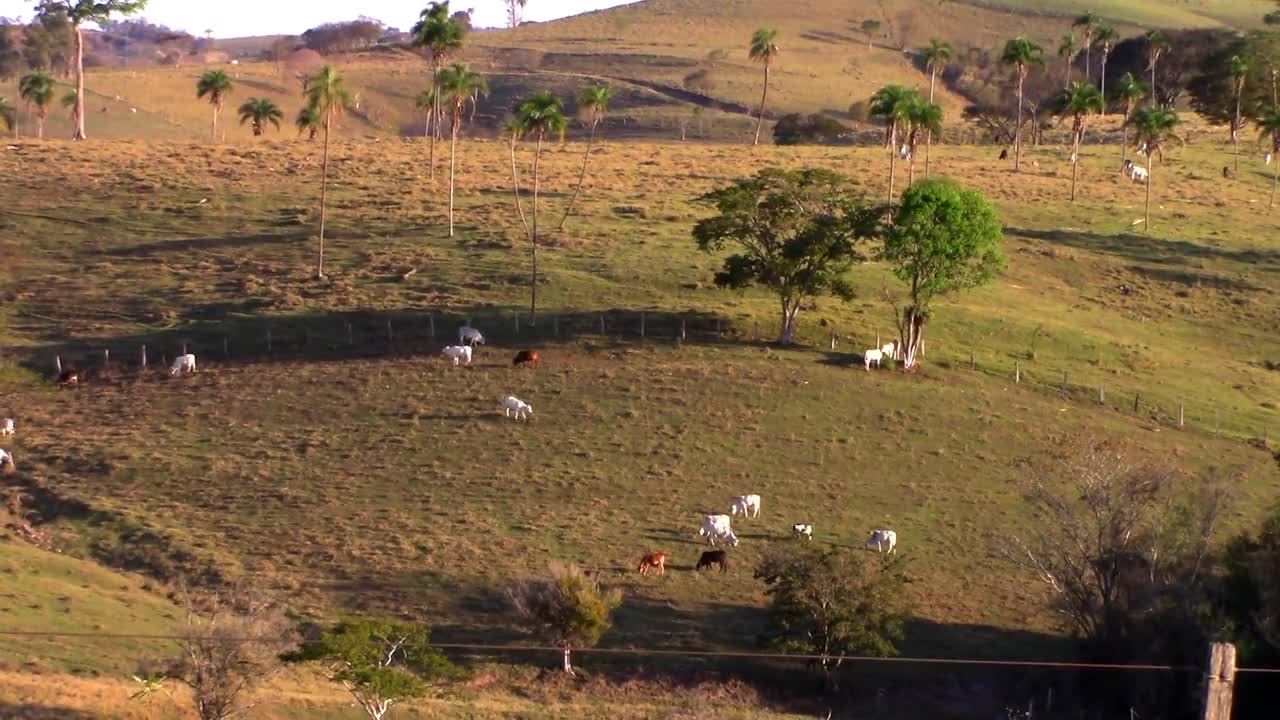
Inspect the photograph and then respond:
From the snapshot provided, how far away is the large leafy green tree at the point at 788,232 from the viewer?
62.9 m

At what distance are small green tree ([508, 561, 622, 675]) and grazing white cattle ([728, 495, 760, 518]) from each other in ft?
27.3

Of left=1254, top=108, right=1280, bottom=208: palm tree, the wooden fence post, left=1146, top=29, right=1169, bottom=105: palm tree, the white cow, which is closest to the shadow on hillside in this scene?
left=1254, top=108, right=1280, bottom=208: palm tree

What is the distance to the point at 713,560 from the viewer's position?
44.4m

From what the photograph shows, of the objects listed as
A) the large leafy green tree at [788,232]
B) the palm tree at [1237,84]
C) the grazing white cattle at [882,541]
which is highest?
the palm tree at [1237,84]

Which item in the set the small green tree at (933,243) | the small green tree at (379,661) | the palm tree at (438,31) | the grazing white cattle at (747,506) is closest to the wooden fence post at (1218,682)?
the small green tree at (379,661)

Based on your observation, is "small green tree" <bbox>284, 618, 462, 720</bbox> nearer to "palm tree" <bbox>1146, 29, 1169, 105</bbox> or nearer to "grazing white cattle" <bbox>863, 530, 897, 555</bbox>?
"grazing white cattle" <bbox>863, 530, 897, 555</bbox>

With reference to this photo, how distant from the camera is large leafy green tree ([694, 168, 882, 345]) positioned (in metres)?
62.9

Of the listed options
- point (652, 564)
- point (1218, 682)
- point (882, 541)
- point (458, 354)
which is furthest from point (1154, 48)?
point (1218, 682)

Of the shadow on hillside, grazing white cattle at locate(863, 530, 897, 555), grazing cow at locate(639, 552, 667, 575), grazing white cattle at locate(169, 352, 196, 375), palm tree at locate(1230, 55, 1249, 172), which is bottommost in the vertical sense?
grazing cow at locate(639, 552, 667, 575)

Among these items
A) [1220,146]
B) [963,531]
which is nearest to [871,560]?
[963,531]

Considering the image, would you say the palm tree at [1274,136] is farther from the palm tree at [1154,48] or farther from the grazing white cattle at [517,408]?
the grazing white cattle at [517,408]

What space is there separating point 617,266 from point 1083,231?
1073 inches

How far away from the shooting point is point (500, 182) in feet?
298

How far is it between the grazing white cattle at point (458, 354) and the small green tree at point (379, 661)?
23.8 meters
